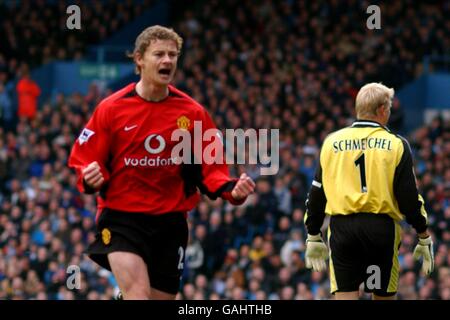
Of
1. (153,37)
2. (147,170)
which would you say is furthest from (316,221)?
(153,37)

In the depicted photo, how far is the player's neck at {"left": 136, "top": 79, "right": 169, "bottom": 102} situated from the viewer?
871 cm

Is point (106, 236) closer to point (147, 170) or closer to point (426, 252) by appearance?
point (147, 170)

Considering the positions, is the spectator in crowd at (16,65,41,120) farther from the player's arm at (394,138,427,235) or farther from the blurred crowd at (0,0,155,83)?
the player's arm at (394,138,427,235)

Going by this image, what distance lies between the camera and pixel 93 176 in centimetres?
820

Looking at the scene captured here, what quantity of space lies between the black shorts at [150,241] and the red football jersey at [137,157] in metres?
0.07

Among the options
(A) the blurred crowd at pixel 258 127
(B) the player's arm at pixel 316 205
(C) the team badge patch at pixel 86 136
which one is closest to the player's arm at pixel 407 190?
(B) the player's arm at pixel 316 205

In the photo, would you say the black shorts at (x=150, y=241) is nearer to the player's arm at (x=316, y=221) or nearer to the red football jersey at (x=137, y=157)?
the red football jersey at (x=137, y=157)

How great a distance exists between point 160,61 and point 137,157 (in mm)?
686

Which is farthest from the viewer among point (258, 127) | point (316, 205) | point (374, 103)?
point (258, 127)

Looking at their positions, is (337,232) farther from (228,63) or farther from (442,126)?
(228,63)

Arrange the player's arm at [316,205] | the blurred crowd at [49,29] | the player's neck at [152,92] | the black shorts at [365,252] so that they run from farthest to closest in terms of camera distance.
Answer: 1. the blurred crowd at [49,29]
2. the player's arm at [316,205]
3. the black shorts at [365,252]
4. the player's neck at [152,92]

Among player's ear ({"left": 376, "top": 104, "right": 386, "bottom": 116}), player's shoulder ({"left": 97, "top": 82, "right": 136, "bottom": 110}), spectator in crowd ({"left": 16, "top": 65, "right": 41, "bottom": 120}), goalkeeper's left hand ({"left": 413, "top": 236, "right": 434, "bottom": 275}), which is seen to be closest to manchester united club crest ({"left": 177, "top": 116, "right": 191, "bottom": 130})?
player's shoulder ({"left": 97, "top": 82, "right": 136, "bottom": 110})

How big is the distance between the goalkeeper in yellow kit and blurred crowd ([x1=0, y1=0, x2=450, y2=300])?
6.01m

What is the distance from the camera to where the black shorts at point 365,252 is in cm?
901
